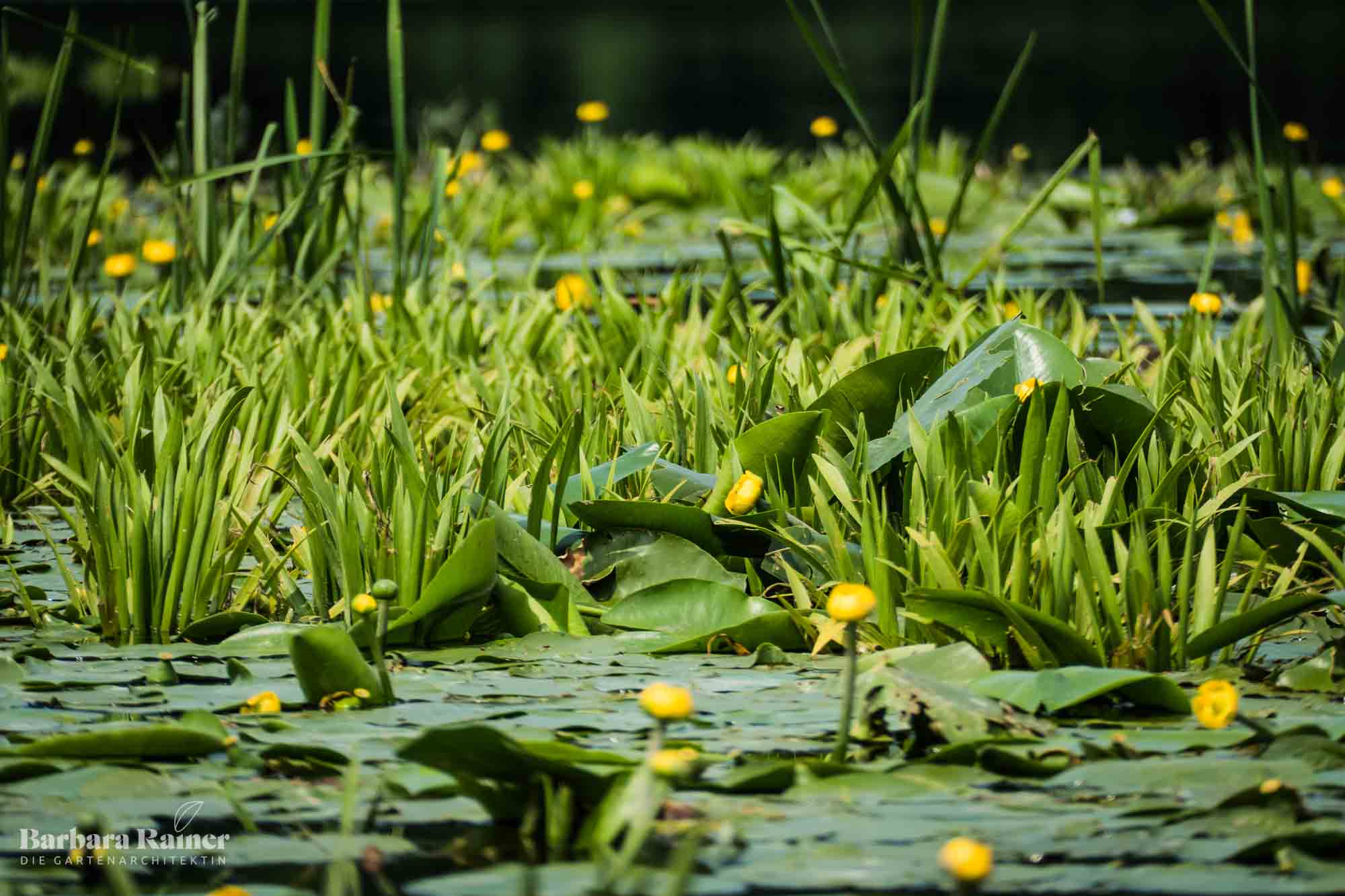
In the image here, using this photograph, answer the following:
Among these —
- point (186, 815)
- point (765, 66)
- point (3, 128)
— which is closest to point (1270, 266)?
point (186, 815)

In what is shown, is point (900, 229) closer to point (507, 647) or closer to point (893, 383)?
point (893, 383)

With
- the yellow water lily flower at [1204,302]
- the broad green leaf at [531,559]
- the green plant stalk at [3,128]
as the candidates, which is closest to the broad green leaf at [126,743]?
the broad green leaf at [531,559]

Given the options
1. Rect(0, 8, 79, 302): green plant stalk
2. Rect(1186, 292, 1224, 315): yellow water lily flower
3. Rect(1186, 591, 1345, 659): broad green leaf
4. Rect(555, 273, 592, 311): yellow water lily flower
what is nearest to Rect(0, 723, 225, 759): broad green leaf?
Rect(1186, 591, 1345, 659): broad green leaf

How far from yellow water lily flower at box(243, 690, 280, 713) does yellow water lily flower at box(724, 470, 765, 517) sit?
512 millimetres

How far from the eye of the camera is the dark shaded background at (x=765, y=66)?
1138 cm

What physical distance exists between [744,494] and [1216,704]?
22.1 inches

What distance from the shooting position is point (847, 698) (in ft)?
4.08

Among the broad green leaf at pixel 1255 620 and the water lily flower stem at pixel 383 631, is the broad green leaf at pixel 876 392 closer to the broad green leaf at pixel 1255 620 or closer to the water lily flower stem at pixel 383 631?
the broad green leaf at pixel 1255 620

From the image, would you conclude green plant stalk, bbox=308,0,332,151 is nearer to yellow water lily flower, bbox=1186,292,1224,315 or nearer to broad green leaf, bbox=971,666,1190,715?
yellow water lily flower, bbox=1186,292,1224,315

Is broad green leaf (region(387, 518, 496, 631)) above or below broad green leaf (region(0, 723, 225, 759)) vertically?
above

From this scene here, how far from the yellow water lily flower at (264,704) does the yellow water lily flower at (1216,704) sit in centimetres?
78

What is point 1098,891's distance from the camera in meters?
1.07

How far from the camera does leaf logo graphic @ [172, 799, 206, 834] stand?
120 centimetres

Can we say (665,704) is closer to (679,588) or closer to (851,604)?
(851,604)
